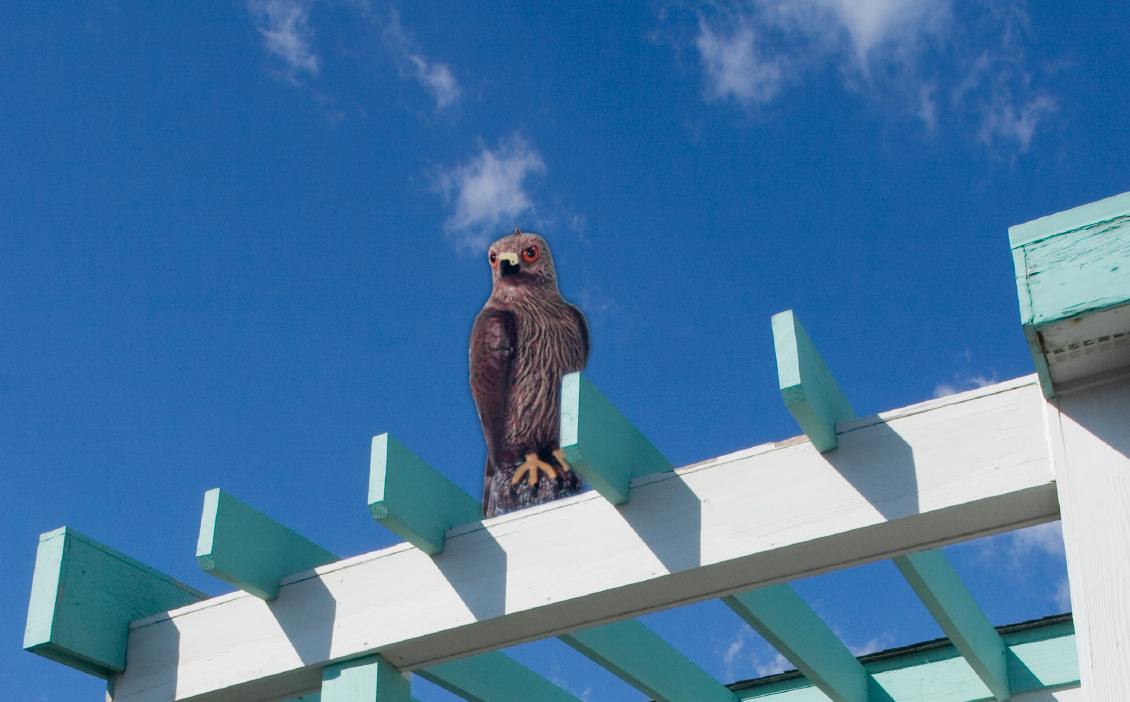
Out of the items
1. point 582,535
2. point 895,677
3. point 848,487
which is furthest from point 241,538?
point 895,677

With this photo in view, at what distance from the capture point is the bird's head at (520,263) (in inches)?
130

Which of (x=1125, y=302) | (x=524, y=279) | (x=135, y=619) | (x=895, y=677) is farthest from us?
(x=524, y=279)

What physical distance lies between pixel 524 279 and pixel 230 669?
1.46 metres

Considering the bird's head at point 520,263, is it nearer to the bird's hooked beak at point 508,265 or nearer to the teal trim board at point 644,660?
the bird's hooked beak at point 508,265

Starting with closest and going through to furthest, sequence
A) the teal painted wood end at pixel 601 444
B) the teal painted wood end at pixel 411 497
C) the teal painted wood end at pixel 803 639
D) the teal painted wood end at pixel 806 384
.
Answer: the teal painted wood end at pixel 806 384
the teal painted wood end at pixel 601 444
the teal painted wood end at pixel 411 497
the teal painted wood end at pixel 803 639

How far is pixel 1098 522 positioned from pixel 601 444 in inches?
30.1

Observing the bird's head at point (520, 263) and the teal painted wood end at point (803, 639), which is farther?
the bird's head at point (520, 263)

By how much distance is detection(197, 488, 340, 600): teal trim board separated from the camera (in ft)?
6.79

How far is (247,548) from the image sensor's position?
2170mm

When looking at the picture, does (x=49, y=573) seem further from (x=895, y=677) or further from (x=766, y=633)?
(x=895, y=677)

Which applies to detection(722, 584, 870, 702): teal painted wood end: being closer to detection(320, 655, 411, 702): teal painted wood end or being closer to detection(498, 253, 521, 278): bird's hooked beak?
detection(320, 655, 411, 702): teal painted wood end

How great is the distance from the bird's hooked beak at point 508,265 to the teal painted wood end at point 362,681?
144 cm

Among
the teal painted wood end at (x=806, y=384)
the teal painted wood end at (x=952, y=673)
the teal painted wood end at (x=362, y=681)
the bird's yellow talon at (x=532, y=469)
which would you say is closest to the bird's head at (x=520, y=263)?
the bird's yellow talon at (x=532, y=469)

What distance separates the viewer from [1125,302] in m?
1.46
